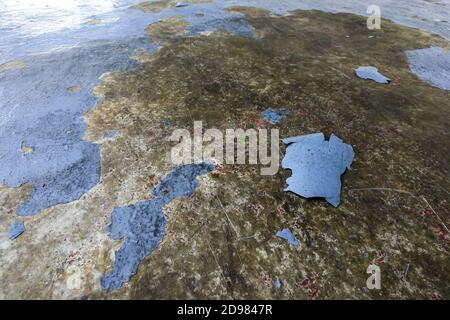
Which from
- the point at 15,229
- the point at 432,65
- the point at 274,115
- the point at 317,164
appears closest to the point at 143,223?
the point at 15,229

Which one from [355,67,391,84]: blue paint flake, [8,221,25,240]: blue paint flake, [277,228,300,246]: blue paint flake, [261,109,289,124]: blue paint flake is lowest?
[277,228,300,246]: blue paint flake

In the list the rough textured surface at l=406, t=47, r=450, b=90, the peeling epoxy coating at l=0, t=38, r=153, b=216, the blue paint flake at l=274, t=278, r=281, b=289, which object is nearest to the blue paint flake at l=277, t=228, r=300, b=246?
the blue paint flake at l=274, t=278, r=281, b=289

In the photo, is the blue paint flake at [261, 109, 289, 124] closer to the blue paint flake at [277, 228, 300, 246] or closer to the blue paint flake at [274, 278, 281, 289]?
the blue paint flake at [277, 228, 300, 246]

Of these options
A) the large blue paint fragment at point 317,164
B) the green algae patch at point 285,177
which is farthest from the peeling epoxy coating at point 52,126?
the large blue paint fragment at point 317,164

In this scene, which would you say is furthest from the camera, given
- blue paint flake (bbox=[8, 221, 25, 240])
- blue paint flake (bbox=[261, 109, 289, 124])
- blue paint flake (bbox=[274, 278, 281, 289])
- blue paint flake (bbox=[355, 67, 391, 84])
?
blue paint flake (bbox=[355, 67, 391, 84])

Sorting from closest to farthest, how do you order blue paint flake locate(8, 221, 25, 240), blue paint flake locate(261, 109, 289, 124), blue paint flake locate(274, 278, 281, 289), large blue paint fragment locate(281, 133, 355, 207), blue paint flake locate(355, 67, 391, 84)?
1. blue paint flake locate(274, 278, 281, 289)
2. blue paint flake locate(8, 221, 25, 240)
3. large blue paint fragment locate(281, 133, 355, 207)
4. blue paint flake locate(261, 109, 289, 124)
5. blue paint flake locate(355, 67, 391, 84)

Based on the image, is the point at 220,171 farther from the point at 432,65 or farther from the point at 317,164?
the point at 432,65
